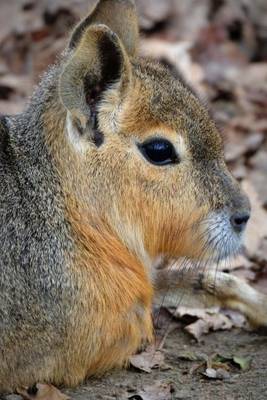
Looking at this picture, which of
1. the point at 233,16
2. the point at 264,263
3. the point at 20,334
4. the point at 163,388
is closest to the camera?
the point at 20,334

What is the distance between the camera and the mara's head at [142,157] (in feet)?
15.5

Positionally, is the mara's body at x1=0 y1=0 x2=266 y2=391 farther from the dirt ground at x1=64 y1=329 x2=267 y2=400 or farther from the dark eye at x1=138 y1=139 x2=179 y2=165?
the dirt ground at x1=64 y1=329 x2=267 y2=400

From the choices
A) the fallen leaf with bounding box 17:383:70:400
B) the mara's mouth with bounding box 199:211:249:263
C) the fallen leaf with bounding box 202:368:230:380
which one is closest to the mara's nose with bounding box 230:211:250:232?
the mara's mouth with bounding box 199:211:249:263

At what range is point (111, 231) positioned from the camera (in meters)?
4.85

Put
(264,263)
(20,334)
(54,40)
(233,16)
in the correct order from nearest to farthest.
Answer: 1. (20,334)
2. (264,263)
3. (54,40)
4. (233,16)

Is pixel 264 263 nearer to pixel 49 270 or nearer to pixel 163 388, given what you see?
pixel 163 388

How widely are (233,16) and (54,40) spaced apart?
2.14 meters

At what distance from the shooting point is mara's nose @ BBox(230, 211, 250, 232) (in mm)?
4941

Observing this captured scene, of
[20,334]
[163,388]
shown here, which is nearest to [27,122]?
[20,334]

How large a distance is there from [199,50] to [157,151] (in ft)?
20.1

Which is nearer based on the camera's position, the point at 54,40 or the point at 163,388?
the point at 163,388

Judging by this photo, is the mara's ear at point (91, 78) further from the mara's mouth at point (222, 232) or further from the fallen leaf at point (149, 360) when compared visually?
the fallen leaf at point (149, 360)

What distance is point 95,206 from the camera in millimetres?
4816

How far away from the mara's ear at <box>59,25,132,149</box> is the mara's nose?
0.79 m
